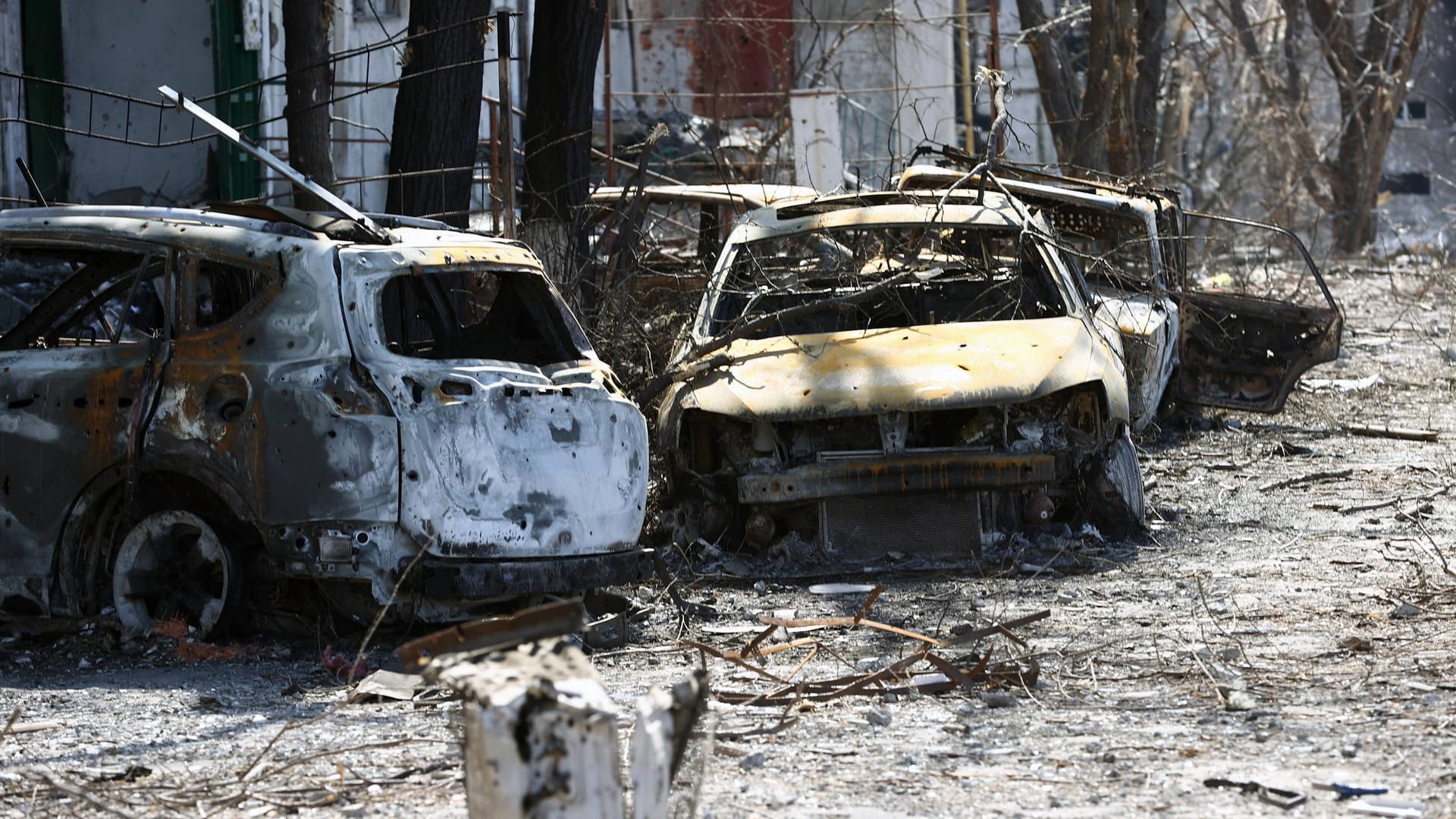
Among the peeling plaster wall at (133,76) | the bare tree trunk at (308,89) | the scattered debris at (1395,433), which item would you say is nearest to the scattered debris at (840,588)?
the bare tree trunk at (308,89)

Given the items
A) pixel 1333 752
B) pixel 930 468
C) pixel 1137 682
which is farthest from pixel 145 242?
pixel 1333 752

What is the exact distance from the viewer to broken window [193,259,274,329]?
663 cm

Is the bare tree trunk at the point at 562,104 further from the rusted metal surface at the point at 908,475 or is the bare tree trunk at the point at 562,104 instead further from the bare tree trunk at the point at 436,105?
the rusted metal surface at the point at 908,475

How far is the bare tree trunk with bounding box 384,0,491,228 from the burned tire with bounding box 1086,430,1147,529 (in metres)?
4.26

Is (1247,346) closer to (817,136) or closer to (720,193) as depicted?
(720,193)

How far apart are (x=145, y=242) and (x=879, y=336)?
354cm

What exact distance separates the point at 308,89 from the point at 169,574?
4.20 metres

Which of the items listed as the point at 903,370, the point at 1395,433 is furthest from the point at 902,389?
the point at 1395,433

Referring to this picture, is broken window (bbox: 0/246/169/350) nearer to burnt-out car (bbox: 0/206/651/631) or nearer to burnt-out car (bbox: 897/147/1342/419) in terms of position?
burnt-out car (bbox: 0/206/651/631)

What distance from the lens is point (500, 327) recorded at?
718 cm

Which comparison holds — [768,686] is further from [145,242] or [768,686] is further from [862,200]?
[862,200]

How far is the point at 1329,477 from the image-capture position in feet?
35.0

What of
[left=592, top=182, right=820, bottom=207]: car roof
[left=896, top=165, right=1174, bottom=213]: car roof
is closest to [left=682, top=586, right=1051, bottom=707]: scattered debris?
[left=896, top=165, right=1174, bottom=213]: car roof

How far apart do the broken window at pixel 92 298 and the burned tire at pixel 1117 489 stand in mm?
4359
